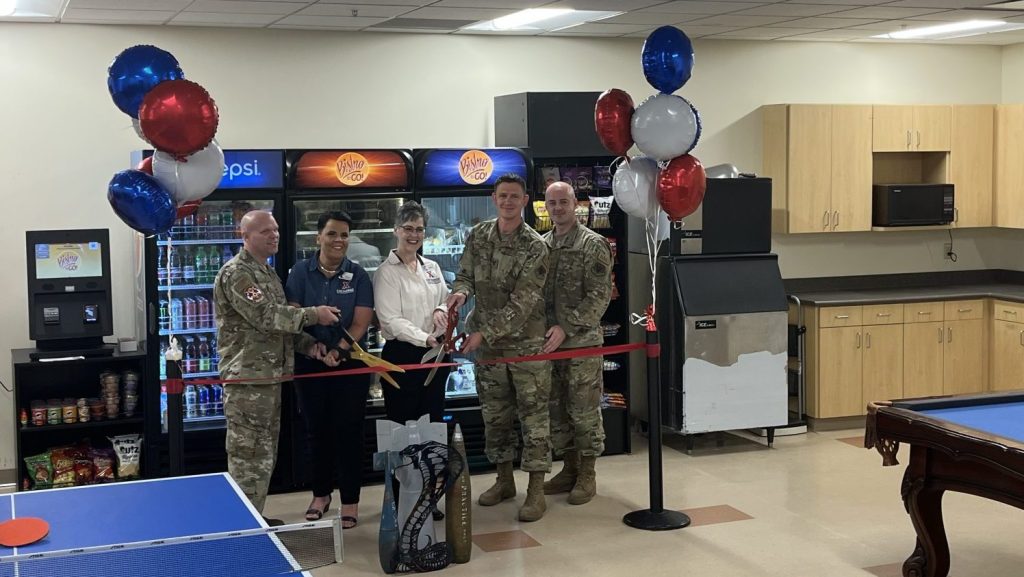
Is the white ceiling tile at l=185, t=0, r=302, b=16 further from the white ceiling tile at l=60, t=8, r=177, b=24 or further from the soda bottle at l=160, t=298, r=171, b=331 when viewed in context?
the soda bottle at l=160, t=298, r=171, b=331

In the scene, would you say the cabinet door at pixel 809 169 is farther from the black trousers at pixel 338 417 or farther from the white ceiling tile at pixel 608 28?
the black trousers at pixel 338 417

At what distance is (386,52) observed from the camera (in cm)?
779

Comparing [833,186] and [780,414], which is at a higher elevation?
[833,186]

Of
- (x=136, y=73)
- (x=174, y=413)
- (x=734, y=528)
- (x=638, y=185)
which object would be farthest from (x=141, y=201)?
(x=734, y=528)

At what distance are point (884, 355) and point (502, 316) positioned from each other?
12.0 feet

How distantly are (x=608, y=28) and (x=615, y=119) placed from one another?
6.32 ft

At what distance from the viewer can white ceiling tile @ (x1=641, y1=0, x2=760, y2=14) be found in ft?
22.1

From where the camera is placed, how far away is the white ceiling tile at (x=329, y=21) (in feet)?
22.7

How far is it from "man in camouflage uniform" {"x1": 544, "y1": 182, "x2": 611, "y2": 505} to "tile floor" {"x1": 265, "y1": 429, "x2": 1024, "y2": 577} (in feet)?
1.20

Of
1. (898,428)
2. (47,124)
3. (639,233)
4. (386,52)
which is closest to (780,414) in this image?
(639,233)

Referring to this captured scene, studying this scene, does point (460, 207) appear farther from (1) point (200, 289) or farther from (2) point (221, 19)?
(2) point (221, 19)

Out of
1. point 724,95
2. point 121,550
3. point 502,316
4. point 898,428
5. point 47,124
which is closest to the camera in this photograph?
point 121,550

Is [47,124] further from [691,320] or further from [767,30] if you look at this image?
[767,30]

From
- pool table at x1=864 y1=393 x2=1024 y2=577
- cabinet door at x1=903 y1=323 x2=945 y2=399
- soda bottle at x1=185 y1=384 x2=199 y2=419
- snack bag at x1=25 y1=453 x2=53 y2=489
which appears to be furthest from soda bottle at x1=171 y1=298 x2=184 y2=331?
cabinet door at x1=903 y1=323 x2=945 y2=399
